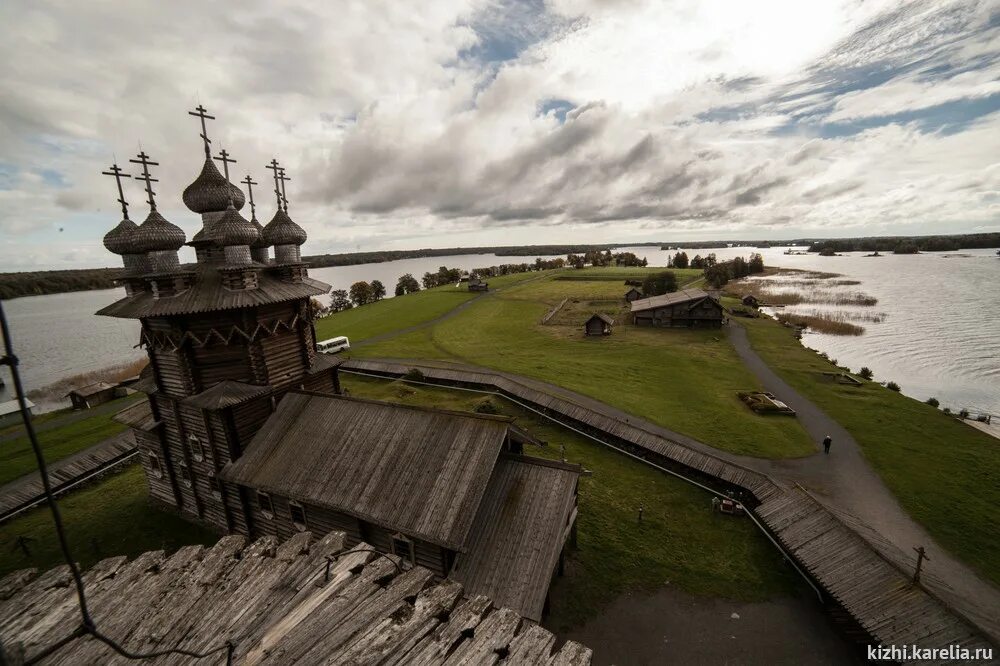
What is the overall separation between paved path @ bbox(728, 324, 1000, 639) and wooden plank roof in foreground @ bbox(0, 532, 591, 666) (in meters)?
18.8

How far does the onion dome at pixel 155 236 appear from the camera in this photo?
16781 mm

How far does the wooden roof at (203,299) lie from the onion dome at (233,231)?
49.1 inches

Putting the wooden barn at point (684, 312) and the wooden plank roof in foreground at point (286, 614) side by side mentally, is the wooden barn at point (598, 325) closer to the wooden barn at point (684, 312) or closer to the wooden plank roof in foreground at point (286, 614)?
the wooden barn at point (684, 312)

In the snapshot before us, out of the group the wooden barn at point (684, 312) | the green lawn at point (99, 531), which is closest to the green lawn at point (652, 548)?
the green lawn at point (99, 531)

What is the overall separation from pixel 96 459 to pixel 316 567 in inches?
1216

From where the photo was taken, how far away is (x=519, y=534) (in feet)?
44.8

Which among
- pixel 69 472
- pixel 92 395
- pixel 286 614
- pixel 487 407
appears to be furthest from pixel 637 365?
pixel 92 395

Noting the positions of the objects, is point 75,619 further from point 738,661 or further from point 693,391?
point 693,391

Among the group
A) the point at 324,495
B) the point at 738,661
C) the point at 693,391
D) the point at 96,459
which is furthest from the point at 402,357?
the point at 738,661

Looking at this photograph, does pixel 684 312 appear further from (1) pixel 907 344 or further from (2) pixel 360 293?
(2) pixel 360 293

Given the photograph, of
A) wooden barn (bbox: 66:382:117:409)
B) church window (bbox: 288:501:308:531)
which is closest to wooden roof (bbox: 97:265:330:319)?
church window (bbox: 288:501:308:531)

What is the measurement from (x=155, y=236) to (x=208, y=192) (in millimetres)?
2945

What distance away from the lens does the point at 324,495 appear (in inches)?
576

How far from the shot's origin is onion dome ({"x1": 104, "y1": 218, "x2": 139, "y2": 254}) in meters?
16.9
